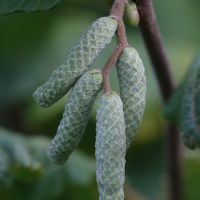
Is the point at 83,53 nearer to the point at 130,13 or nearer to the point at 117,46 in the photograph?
the point at 117,46

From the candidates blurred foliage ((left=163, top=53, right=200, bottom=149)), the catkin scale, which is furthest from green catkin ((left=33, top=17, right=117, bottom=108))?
the catkin scale

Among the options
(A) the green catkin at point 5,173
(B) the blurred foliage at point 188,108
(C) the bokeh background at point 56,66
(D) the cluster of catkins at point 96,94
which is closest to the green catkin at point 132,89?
(D) the cluster of catkins at point 96,94

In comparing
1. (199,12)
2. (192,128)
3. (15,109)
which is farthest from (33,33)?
(192,128)

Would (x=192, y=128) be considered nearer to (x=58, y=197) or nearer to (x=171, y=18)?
(x=58, y=197)

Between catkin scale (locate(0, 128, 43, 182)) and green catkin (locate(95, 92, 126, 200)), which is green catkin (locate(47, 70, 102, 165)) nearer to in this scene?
green catkin (locate(95, 92, 126, 200))

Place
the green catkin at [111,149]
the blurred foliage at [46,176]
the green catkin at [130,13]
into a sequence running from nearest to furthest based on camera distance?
the green catkin at [111,149] → the green catkin at [130,13] → the blurred foliage at [46,176]

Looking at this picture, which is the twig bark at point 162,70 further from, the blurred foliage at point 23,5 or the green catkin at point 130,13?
the blurred foliage at point 23,5

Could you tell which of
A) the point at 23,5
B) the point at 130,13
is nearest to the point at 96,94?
the point at 130,13
